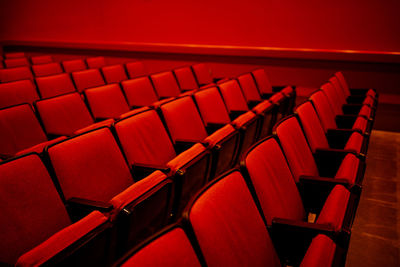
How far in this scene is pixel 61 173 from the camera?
75 centimetres

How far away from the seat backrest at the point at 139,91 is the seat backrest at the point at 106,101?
7cm

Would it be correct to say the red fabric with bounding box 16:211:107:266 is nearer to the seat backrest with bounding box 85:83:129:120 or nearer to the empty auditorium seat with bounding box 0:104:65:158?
the empty auditorium seat with bounding box 0:104:65:158

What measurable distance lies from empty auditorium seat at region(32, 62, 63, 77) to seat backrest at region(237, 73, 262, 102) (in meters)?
1.34

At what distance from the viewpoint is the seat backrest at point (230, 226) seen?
1.54 ft

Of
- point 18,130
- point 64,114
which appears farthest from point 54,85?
point 18,130

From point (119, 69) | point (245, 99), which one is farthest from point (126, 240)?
point (119, 69)

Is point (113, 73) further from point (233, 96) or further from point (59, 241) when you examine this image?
point (59, 241)

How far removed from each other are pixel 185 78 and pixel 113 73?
49 centimetres

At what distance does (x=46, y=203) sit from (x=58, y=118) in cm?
64

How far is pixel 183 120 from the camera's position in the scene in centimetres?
117

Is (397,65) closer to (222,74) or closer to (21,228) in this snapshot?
(222,74)

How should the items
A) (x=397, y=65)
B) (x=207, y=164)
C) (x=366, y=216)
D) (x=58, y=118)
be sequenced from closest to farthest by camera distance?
(x=207, y=164) < (x=366, y=216) < (x=58, y=118) < (x=397, y=65)

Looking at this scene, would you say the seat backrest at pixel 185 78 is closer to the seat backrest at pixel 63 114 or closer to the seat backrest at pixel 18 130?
the seat backrest at pixel 63 114

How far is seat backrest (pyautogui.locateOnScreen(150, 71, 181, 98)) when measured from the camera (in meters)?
1.85
